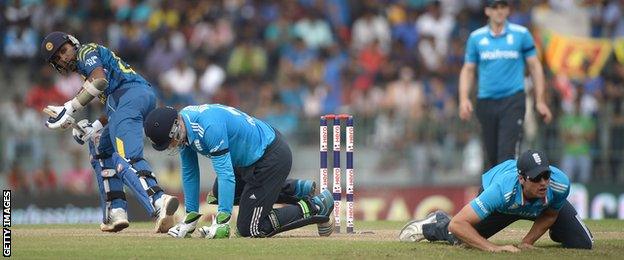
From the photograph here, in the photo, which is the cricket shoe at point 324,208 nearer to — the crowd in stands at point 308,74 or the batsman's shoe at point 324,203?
the batsman's shoe at point 324,203

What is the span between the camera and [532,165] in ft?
36.1

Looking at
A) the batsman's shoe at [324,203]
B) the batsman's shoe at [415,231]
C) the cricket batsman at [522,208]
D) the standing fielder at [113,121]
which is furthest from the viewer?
the batsman's shoe at [324,203]

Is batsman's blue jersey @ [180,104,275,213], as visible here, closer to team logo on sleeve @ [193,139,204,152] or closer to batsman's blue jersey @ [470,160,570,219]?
team logo on sleeve @ [193,139,204,152]

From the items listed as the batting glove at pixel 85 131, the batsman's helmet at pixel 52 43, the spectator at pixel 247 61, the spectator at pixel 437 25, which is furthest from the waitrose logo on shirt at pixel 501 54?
the spectator at pixel 247 61

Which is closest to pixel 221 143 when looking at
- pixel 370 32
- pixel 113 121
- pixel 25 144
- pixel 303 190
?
pixel 303 190

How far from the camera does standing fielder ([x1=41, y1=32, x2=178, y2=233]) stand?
→ 13.0 m

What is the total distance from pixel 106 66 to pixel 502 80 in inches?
184

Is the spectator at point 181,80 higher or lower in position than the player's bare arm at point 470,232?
higher

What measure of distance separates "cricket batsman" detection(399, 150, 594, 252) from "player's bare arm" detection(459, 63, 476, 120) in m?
3.50

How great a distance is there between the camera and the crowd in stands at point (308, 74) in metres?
21.9

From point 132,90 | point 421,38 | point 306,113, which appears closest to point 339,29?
point 421,38

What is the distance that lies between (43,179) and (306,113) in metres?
4.52

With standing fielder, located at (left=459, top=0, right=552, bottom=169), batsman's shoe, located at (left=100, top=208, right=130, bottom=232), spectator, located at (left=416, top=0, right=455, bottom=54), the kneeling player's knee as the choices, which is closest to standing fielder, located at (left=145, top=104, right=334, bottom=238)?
batsman's shoe, located at (left=100, top=208, right=130, bottom=232)

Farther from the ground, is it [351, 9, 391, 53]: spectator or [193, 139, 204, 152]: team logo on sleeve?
[351, 9, 391, 53]: spectator
